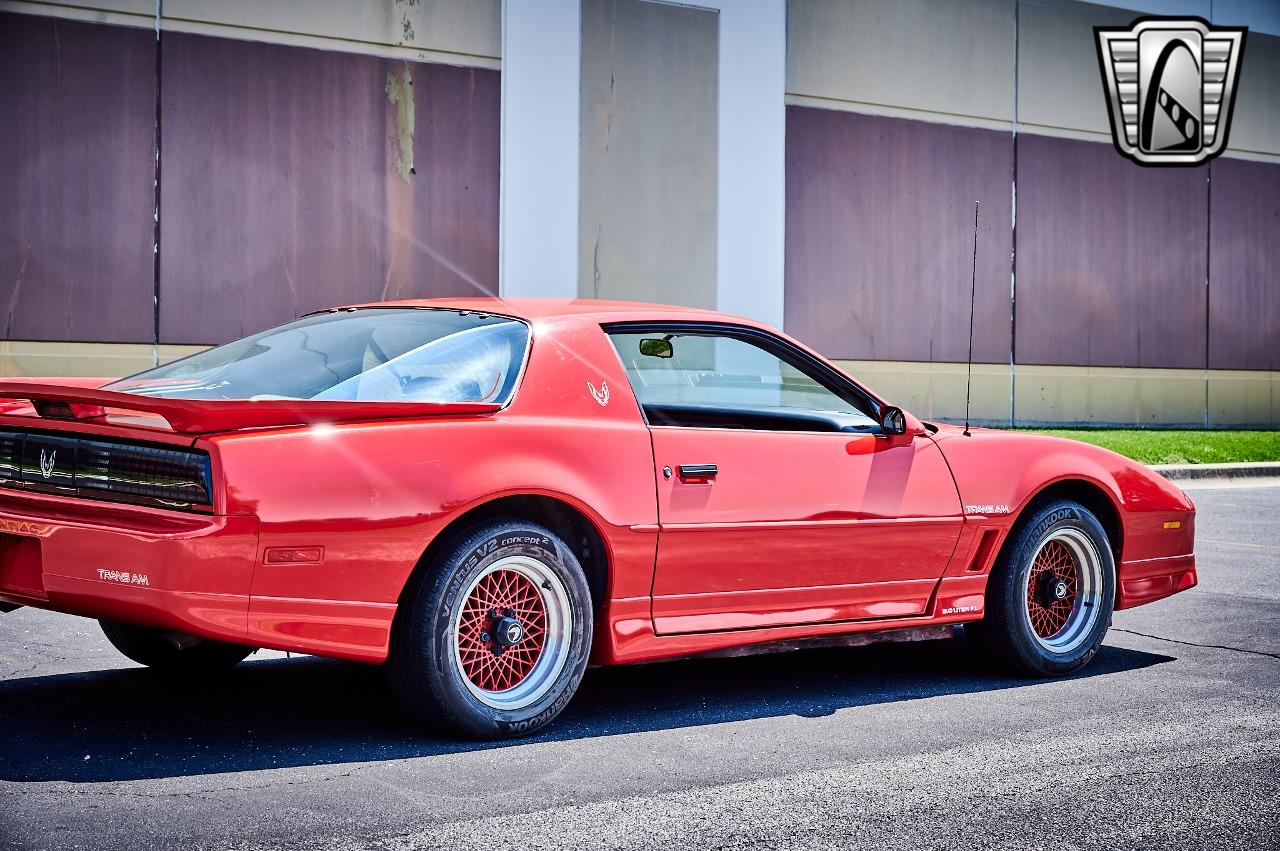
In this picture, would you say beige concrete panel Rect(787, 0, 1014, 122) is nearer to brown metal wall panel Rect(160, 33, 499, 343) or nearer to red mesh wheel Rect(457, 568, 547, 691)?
brown metal wall panel Rect(160, 33, 499, 343)

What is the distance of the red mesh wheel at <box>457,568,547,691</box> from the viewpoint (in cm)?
452

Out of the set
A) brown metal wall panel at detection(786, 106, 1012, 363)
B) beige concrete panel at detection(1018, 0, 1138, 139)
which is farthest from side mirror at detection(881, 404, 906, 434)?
beige concrete panel at detection(1018, 0, 1138, 139)

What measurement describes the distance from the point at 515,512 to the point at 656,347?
98 centimetres

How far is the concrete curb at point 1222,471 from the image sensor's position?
16438mm

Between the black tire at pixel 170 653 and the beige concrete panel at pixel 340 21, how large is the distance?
1302 cm

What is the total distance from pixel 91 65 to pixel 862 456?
13721mm

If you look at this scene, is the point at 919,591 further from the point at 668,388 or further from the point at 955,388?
the point at 955,388

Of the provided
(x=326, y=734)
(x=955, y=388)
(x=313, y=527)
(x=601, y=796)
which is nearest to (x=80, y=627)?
(x=326, y=734)

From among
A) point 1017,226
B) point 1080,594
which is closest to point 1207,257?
point 1017,226

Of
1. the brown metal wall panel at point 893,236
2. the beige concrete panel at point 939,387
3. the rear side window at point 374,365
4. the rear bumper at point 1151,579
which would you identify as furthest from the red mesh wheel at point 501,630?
the beige concrete panel at point 939,387

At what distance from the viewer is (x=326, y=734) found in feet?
15.1

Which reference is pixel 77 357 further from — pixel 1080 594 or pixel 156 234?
pixel 1080 594

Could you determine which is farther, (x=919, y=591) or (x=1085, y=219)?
(x=1085, y=219)

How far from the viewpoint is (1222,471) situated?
1669cm
